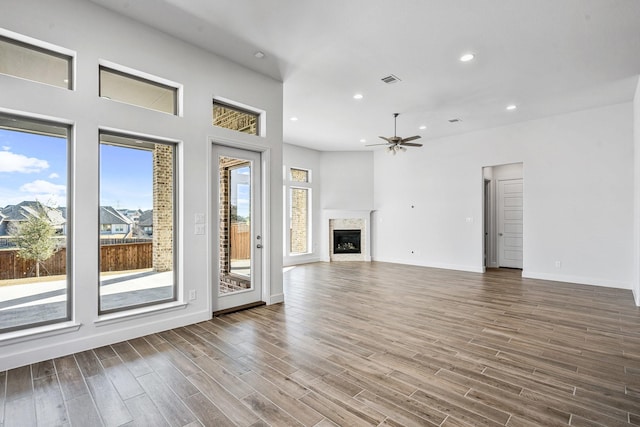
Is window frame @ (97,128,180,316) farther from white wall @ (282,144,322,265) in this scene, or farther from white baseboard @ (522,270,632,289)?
white baseboard @ (522,270,632,289)

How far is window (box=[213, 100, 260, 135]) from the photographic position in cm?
422

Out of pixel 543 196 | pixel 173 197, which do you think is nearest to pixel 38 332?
pixel 173 197

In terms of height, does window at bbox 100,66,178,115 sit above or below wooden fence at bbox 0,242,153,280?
above

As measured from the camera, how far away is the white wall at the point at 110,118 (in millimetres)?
2832

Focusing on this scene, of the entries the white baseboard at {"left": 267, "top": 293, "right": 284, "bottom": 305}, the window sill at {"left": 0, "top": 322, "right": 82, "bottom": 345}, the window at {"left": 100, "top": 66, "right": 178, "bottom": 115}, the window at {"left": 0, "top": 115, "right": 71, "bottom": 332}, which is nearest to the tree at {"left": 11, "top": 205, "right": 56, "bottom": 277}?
the window at {"left": 0, "top": 115, "right": 71, "bottom": 332}

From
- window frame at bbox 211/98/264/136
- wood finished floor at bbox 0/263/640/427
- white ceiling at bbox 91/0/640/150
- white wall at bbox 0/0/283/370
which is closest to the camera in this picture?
wood finished floor at bbox 0/263/640/427

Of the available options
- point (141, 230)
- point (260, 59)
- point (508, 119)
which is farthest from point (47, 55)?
point (508, 119)

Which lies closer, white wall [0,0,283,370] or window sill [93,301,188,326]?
white wall [0,0,283,370]

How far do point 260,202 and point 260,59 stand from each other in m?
1.96

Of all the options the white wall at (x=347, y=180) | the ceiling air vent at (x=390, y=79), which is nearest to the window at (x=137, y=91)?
the ceiling air vent at (x=390, y=79)

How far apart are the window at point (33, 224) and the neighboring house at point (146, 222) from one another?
0.71 meters

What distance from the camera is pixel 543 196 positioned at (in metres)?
6.64

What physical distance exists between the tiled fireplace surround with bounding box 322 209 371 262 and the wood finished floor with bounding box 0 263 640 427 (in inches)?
200

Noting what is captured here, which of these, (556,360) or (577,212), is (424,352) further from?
(577,212)
